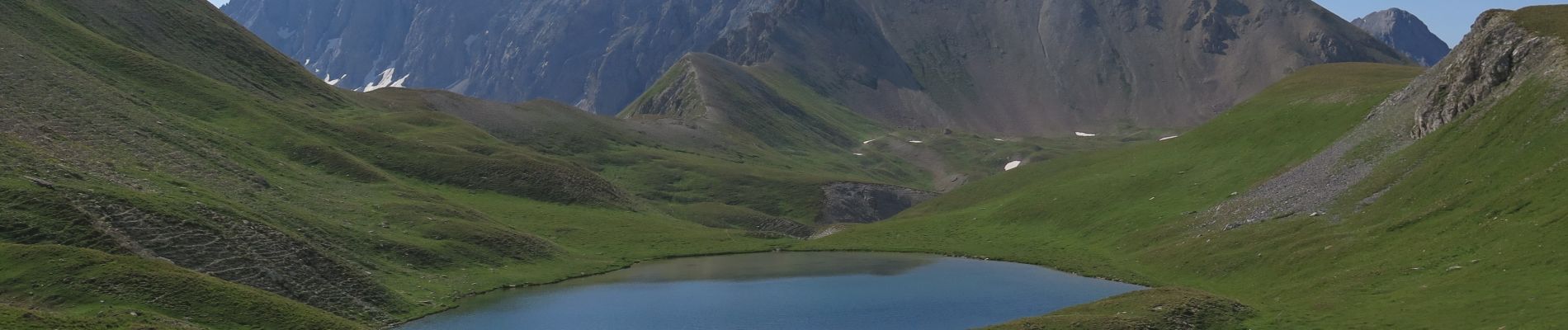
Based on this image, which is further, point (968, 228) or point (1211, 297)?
point (968, 228)

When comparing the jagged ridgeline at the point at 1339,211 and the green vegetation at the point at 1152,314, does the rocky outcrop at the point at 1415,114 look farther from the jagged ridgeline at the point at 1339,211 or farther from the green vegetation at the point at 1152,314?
the green vegetation at the point at 1152,314

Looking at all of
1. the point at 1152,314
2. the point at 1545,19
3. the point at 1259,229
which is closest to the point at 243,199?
the point at 1152,314

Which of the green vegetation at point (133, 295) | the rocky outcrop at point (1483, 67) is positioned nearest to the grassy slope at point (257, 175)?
the green vegetation at point (133, 295)

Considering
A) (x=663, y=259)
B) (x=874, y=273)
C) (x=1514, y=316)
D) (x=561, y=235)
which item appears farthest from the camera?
(x=561, y=235)

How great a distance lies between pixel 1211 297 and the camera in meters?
69.1

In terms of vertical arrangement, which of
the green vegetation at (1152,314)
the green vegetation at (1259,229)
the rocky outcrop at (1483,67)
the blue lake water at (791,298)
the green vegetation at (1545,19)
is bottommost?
the blue lake water at (791,298)

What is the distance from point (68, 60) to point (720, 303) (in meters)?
79.6

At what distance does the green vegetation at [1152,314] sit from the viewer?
6259 centimetres

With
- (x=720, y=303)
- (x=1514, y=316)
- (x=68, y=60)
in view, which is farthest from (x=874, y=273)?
(x=68, y=60)

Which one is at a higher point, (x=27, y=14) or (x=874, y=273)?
(x=27, y=14)

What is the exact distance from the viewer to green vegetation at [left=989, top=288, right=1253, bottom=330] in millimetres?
62594

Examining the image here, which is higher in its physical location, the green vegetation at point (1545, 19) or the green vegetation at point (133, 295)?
the green vegetation at point (1545, 19)

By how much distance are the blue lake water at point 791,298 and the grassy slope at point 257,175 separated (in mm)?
6188

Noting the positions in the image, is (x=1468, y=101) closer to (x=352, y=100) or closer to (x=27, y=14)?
(x=27, y=14)
